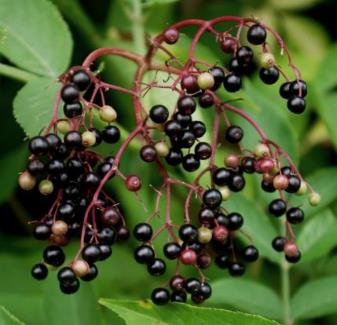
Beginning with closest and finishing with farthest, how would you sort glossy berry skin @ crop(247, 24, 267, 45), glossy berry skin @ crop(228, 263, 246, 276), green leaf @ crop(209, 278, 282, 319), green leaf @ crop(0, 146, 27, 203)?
1. glossy berry skin @ crop(247, 24, 267, 45)
2. glossy berry skin @ crop(228, 263, 246, 276)
3. green leaf @ crop(209, 278, 282, 319)
4. green leaf @ crop(0, 146, 27, 203)

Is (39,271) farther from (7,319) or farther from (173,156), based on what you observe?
(173,156)

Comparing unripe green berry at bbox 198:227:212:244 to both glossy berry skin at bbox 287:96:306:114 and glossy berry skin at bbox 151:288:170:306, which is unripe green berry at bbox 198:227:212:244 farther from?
glossy berry skin at bbox 287:96:306:114

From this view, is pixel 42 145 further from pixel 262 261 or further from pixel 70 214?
pixel 262 261

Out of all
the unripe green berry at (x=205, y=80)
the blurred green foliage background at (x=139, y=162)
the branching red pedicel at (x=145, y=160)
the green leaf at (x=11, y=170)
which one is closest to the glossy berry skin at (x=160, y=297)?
the branching red pedicel at (x=145, y=160)

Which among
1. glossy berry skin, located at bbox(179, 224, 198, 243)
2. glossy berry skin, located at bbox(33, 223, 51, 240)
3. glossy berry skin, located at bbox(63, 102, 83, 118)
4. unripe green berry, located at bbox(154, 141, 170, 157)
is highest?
glossy berry skin, located at bbox(63, 102, 83, 118)

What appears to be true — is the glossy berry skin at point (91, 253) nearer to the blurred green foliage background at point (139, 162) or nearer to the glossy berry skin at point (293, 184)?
the blurred green foliage background at point (139, 162)

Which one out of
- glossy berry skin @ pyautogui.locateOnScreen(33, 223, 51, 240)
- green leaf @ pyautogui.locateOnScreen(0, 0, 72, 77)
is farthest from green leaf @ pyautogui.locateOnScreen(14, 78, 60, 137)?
glossy berry skin @ pyautogui.locateOnScreen(33, 223, 51, 240)

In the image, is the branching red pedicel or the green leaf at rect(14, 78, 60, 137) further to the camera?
the green leaf at rect(14, 78, 60, 137)
